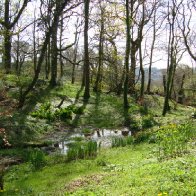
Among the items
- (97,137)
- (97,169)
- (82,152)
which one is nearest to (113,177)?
(97,169)

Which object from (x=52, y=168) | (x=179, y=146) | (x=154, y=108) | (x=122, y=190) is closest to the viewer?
(x=122, y=190)

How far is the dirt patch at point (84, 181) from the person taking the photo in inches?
371

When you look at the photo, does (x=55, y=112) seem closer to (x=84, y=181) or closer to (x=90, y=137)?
(x=90, y=137)

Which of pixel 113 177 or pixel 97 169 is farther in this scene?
pixel 97 169

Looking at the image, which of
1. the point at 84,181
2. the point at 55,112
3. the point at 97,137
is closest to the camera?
the point at 84,181

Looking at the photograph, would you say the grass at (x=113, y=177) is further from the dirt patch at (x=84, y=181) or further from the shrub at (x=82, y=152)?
the shrub at (x=82, y=152)

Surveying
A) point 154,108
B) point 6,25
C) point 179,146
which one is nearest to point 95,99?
point 154,108

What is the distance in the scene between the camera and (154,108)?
108 ft

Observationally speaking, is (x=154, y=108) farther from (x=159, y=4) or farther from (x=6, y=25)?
(x=6, y=25)

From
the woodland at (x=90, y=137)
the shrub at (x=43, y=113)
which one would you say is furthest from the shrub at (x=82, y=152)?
the shrub at (x=43, y=113)

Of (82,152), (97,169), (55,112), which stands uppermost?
(55,112)

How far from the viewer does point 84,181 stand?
32.6 ft

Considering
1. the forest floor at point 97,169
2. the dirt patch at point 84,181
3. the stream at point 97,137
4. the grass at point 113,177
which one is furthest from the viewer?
the stream at point 97,137

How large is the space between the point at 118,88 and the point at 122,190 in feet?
89.7
